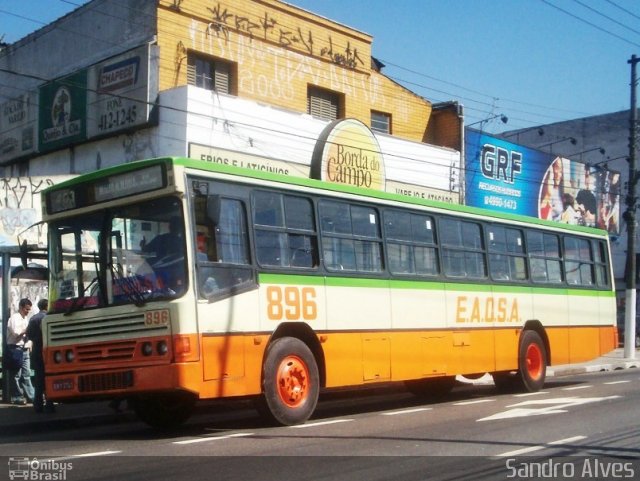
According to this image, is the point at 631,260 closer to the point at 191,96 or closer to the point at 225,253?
the point at 191,96

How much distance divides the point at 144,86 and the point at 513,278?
9345mm

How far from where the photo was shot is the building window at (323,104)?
24.2 meters

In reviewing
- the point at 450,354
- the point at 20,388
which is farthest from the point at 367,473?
the point at 20,388

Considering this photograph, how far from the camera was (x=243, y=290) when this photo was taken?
10.5 meters

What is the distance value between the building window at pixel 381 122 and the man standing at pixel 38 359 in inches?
589

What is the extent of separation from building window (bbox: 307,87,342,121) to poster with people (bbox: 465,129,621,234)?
5.56 m

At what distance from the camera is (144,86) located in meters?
19.9

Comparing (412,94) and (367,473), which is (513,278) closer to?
(367,473)

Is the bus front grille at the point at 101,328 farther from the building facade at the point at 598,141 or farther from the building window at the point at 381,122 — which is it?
the building facade at the point at 598,141

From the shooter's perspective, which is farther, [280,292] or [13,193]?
[13,193]

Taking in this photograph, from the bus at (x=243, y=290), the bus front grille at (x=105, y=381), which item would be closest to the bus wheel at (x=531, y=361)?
the bus at (x=243, y=290)

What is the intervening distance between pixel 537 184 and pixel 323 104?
36.8 ft

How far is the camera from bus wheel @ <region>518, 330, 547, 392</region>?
15.9m

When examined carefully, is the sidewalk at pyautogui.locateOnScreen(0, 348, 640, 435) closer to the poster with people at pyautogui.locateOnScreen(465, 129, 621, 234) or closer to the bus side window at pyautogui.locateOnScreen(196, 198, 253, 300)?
the bus side window at pyautogui.locateOnScreen(196, 198, 253, 300)
